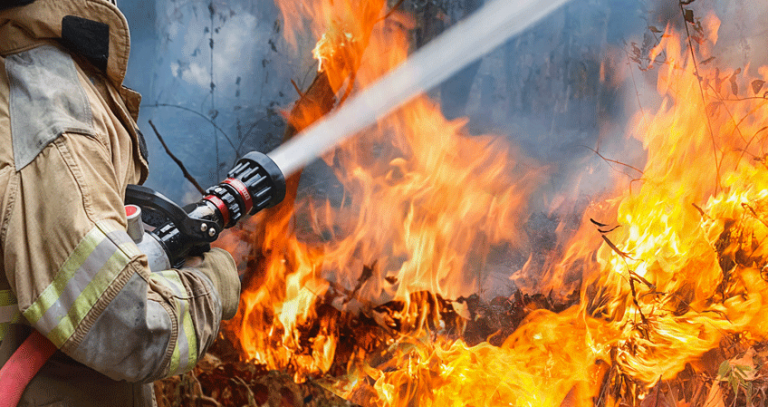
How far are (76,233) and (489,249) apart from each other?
200 cm

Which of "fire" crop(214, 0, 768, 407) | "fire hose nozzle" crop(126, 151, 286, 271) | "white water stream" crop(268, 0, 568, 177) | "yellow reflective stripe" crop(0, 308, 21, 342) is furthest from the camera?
"white water stream" crop(268, 0, 568, 177)

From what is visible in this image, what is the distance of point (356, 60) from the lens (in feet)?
9.33

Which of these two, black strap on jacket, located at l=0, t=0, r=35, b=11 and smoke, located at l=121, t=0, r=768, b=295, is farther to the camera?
smoke, located at l=121, t=0, r=768, b=295

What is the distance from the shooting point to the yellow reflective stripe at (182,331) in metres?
1.35

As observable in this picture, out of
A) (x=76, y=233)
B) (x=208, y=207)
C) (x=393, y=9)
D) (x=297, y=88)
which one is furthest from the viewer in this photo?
(x=297, y=88)

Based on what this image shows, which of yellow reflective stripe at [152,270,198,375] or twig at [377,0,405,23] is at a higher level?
twig at [377,0,405,23]

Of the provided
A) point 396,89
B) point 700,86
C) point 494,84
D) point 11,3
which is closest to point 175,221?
point 11,3

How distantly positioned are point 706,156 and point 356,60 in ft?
6.11

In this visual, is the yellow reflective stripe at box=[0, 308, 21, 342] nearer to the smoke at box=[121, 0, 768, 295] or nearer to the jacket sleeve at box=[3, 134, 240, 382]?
the jacket sleeve at box=[3, 134, 240, 382]

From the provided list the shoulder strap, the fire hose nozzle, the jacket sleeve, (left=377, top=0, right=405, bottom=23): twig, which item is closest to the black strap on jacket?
the jacket sleeve

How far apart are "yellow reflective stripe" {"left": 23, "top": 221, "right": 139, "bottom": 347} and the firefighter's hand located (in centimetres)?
39

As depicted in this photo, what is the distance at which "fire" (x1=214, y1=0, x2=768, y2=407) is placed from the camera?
102 inches

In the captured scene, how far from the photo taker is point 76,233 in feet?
3.85

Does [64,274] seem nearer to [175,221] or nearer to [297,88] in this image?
[175,221]
